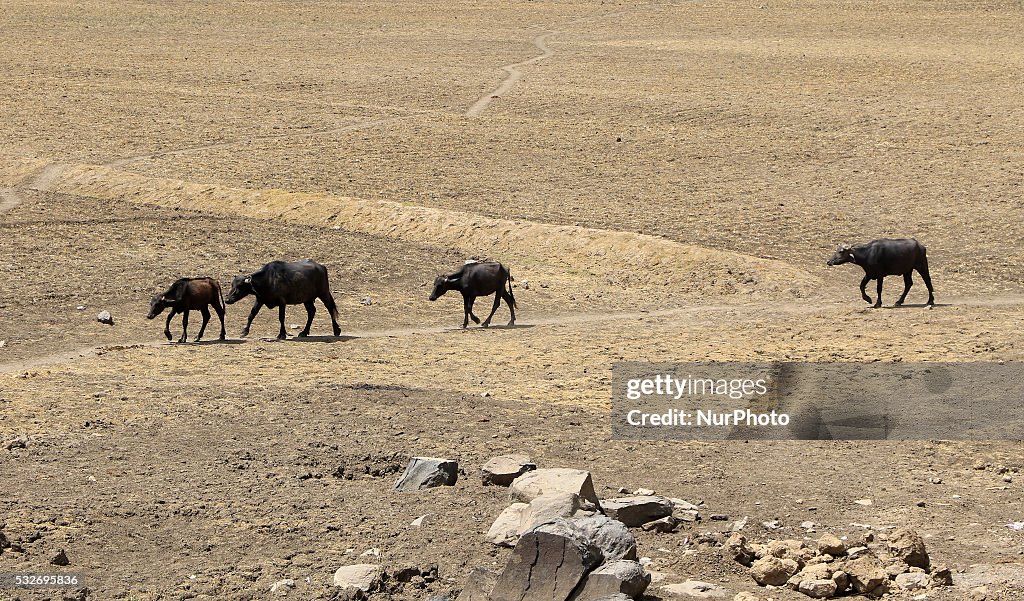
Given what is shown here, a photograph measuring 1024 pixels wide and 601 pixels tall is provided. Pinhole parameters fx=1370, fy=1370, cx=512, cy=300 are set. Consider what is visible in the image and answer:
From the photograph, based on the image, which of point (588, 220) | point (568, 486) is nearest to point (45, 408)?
point (568, 486)

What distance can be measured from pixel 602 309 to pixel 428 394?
7.90 metres

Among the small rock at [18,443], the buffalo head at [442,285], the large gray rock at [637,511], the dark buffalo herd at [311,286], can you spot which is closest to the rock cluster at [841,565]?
the large gray rock at [637,511]

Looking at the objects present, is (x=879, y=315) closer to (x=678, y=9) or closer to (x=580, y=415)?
(x=580, y=415)

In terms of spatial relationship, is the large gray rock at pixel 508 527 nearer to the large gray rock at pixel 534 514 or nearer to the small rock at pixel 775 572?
the large gray rock at pixel 534 514

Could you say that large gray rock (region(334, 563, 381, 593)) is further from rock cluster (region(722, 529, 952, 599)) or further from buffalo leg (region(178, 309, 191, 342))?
buffalo leg (region(178, 309, 191, 342))

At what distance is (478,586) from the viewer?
991 centimetres

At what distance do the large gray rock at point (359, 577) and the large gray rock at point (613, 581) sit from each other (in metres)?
1.61

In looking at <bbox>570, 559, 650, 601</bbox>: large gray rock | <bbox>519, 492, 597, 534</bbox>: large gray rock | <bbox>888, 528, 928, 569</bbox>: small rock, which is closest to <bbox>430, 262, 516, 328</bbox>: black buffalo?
<bbox>519, 492, 597, 534</bbox>: large gray rock

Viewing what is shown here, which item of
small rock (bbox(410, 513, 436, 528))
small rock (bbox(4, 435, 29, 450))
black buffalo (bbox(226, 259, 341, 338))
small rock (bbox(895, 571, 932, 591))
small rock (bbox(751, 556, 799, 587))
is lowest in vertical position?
black buffalo (bbox(226, 259, 341, 338))

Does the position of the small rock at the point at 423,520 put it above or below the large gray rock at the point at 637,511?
below

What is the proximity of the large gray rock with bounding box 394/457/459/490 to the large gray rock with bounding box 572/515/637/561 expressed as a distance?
2596 millimetres

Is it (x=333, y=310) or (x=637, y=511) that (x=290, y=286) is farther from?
(x=637, y=511)

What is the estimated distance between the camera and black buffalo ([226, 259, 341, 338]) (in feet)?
69.9

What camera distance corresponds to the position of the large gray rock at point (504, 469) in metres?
12.8
